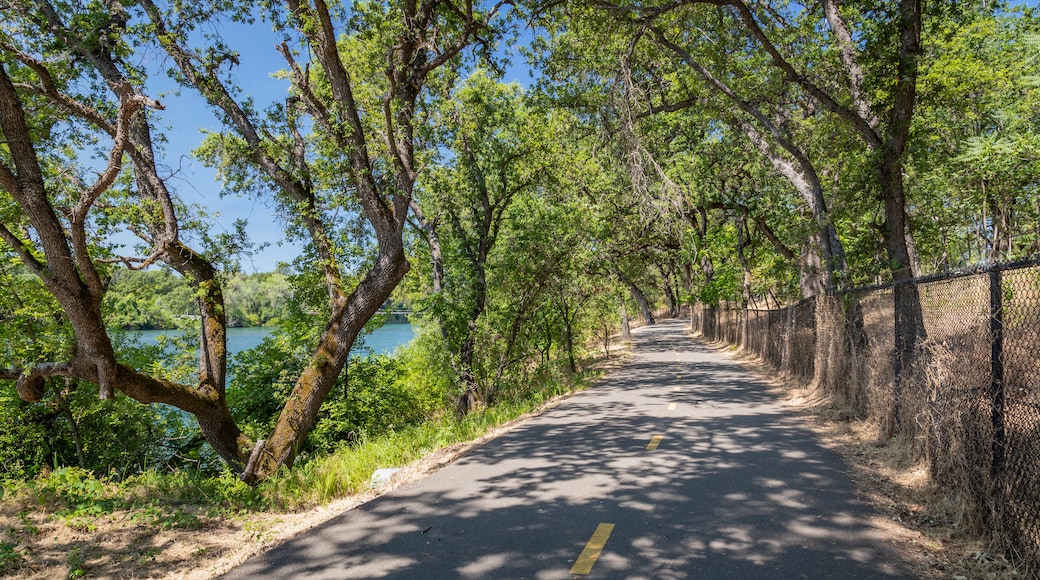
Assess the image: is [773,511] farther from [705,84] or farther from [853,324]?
[705,84]

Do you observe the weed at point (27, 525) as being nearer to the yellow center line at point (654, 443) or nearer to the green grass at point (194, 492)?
the green grass at point (194, 492)

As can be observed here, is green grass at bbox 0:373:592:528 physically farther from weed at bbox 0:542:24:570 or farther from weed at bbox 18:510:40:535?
weed at bbox 18:510:40:535

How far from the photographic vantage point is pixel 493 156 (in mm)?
16438

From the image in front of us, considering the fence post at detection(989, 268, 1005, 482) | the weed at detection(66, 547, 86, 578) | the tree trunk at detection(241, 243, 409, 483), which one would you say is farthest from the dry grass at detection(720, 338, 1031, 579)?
the tree trunk at detection(241, 243, 409, 483)

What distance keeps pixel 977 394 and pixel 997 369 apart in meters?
0.46

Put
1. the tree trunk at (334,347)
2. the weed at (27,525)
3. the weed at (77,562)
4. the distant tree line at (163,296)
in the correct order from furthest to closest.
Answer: the distant tree line at (163,296), the tree trunk at (334,347), the weed at (27,525), the weed at (77,562)

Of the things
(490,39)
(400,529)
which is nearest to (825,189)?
(490,39)

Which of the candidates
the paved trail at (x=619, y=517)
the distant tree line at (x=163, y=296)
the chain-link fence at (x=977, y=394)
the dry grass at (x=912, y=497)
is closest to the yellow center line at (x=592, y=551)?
the paved trail at (x=619, y=517)

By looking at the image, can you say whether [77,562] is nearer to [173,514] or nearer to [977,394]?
[173,514]

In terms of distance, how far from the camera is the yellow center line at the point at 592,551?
451cm

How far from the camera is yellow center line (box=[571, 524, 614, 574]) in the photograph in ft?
14.8

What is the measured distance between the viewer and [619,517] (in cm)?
562

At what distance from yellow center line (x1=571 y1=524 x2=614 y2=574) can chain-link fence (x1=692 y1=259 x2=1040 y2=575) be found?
276 centimetres

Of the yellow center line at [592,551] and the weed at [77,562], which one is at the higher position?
the yellow center line at [592,551]
